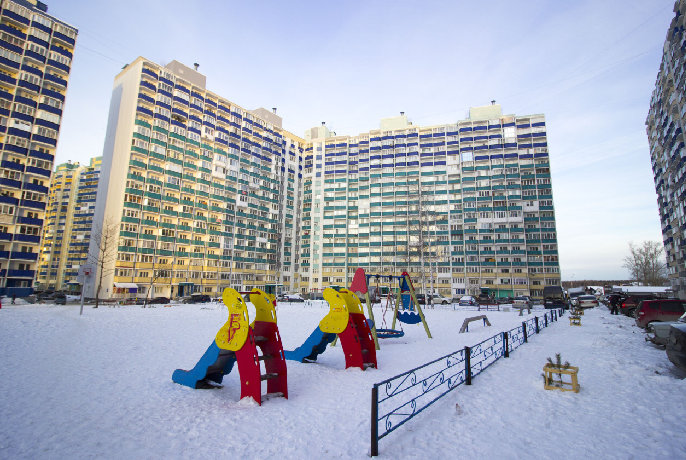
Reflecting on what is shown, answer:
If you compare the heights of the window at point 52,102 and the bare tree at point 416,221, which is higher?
the window at point 52,102

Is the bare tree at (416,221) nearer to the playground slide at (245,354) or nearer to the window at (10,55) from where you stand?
the playground slide at (245,354)

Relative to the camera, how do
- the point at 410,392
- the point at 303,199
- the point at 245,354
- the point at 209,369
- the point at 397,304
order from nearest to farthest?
the point at 245,354, the point at 209,369, the point at 410,392, the point at 397,304, the point at 303,199

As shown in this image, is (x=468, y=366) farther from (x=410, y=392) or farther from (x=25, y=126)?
(x=25, y=126)

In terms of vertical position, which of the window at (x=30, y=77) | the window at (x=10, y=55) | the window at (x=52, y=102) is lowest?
the window at (x=52, y=102)

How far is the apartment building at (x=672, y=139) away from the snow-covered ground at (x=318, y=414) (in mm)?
48754

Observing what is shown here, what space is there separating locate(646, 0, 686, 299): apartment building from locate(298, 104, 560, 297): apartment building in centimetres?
1894

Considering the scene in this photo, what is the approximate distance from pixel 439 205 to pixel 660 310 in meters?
69.5

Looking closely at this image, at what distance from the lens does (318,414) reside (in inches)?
258

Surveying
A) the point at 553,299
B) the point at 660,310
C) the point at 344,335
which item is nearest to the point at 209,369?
the point at 344,335

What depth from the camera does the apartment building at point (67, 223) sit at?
104 m

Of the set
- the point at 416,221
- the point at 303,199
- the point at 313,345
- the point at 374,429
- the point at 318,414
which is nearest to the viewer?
the point at 374,429

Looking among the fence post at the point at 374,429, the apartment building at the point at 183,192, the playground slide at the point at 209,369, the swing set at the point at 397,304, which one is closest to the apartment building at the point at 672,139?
the swing set at the point at 397,304

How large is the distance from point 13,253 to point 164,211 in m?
→ 22.0

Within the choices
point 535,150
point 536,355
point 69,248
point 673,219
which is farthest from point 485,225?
point 69,248
